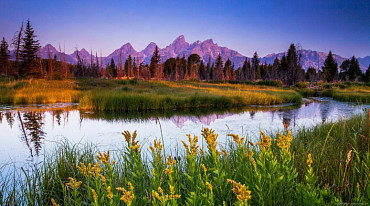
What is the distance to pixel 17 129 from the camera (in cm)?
777

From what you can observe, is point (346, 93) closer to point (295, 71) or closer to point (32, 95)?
point (295, 71)

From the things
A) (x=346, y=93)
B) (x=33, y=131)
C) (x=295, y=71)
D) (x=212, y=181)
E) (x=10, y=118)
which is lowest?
(x=33, y=131)

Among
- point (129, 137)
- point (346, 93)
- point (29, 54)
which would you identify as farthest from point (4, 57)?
point (346, 93)

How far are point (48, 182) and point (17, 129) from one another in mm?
6363

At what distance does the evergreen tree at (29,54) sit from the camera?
97.3 ft

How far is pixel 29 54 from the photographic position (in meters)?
29.8

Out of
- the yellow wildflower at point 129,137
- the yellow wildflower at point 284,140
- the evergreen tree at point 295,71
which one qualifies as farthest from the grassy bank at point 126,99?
the evergreen tree at point 295,71

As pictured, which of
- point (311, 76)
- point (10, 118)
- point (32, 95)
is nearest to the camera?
point (10, 118)

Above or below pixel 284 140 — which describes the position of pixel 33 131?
below

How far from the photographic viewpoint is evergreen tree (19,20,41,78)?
97.3ft

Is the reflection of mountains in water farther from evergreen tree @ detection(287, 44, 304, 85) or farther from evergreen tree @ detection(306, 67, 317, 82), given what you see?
evergreen tree @ detection(306, 67, 317, 82)

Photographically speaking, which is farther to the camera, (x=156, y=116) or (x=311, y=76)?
(x=311, y=76)

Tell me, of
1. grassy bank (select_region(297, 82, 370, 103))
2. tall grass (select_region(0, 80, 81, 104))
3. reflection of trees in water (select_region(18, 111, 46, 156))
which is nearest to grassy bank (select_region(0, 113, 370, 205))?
reflection of trees in water (select_region(18, 111, 46, 156))

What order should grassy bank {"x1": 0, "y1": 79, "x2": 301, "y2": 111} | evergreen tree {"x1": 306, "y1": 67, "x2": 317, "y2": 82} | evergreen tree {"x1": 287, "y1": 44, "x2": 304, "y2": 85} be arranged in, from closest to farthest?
grassy bank {"x1": 0, "y1": 79, "x2": 301, "y2": 111} < evergreen tree {"x1": 287, "y1": 44, "x2": 304, "y2": 85} < evergreen tree {"x1": 306, "y1": 67, "x2": 317, "y2": 82}
